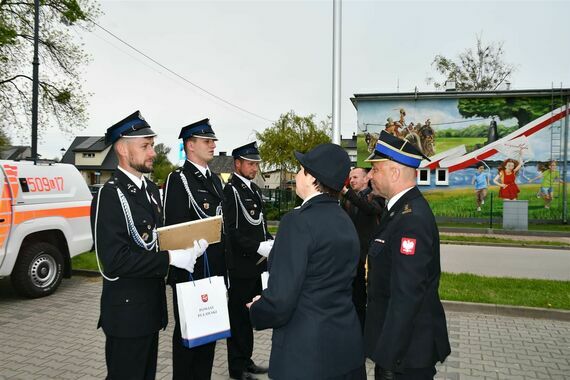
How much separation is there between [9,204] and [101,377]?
3854 mm

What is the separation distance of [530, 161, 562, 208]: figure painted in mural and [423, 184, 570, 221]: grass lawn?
0.63 feet

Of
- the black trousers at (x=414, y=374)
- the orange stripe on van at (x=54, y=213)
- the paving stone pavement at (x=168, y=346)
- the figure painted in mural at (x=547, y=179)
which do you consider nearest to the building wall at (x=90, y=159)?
the figure painted in mural at (x=547, y=179)

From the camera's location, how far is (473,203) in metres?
22.4

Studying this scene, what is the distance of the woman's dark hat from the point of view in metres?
2.47

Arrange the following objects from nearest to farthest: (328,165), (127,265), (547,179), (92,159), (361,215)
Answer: (328,165) → (127,265) → (361,215) → (547,179) → (92,159)

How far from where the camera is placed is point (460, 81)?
127 ft

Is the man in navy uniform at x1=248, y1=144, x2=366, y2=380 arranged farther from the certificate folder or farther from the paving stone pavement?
the paving stone pavement

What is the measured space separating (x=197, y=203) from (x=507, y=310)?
18.5 feet

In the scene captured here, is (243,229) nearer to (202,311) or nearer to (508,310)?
(202,311)

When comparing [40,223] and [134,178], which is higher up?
[134,178]

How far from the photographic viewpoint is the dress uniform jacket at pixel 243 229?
462cm

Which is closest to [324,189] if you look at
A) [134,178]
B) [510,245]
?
[134,178]

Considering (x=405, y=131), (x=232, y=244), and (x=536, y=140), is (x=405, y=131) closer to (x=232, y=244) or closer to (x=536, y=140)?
(x=536, y=140)

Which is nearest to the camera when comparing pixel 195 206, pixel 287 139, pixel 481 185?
pixel 195 206
